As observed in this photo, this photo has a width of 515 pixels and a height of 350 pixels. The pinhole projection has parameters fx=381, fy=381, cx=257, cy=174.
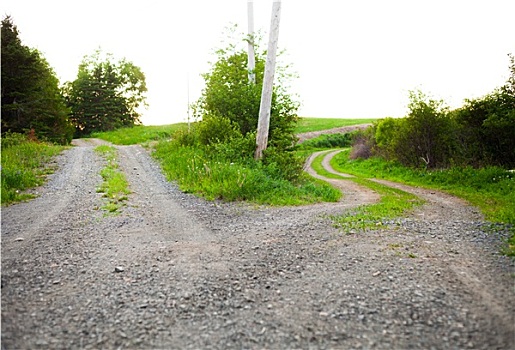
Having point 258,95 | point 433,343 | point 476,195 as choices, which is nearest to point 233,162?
point 258,95

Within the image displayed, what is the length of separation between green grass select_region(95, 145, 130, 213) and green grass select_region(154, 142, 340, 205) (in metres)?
1.79

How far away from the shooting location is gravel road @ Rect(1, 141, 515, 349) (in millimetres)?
3510

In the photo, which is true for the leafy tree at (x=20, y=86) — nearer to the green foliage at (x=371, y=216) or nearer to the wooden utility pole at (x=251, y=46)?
the wooden utility pole at (x=251, y=46)

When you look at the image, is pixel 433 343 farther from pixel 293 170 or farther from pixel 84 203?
pixel 293 170

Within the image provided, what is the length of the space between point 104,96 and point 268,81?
138 ft

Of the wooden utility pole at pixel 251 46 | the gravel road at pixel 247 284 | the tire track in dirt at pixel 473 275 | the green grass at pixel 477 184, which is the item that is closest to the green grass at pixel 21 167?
the gravel road at pixel 247 284

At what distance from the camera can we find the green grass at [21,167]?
402 inches

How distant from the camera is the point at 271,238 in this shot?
6852mm

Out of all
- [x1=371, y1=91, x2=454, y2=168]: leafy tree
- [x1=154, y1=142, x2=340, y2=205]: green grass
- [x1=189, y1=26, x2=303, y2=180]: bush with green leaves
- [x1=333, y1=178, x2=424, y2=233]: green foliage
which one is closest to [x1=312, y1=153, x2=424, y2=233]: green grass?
[x1=333, y1=178, x2=424, y2=233]: green foliage

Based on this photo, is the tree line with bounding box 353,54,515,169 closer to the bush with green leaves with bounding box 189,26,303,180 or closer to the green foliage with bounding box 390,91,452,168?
the green foliage with bounding box 390,91,452,168

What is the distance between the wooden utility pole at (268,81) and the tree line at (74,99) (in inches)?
649

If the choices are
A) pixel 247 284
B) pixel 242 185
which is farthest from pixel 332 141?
pixel 247 284

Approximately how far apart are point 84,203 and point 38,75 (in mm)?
18164

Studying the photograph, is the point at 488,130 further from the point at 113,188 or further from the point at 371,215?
the point at 113,188
